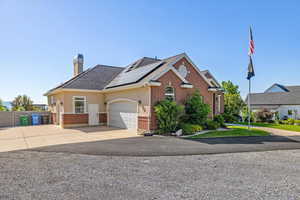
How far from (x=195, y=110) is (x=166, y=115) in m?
2.83

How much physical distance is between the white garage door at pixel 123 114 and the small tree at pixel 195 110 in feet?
13.7

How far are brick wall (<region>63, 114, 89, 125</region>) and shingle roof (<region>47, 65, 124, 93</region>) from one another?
2636mm

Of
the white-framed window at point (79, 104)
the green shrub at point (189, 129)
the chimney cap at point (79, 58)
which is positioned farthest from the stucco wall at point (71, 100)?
the green shrub at point (189, 129)

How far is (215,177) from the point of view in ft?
13.8

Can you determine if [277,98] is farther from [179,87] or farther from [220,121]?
[179,87]

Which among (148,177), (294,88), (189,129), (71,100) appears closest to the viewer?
(148,177)

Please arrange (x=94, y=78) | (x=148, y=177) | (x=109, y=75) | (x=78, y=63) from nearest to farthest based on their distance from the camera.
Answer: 1. (x=148, y=177)
2. (x=94, y=78)
3. (x=109, y=75)
4. (x=78, y=63)

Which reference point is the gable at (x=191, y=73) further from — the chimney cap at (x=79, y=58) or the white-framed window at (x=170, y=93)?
the chimney cap at (x=79, y=58)

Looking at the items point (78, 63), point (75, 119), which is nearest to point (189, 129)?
point (75, 119)

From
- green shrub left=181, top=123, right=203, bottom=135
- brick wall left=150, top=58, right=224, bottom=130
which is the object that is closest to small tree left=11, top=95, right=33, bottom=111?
brick wall left=150, top=58, right=224, bottom=130

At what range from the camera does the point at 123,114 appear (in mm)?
13656

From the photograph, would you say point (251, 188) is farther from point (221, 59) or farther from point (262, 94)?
point (262, 94)

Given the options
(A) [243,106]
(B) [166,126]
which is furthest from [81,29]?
(A) [243,106]

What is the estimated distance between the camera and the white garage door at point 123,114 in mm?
12477
